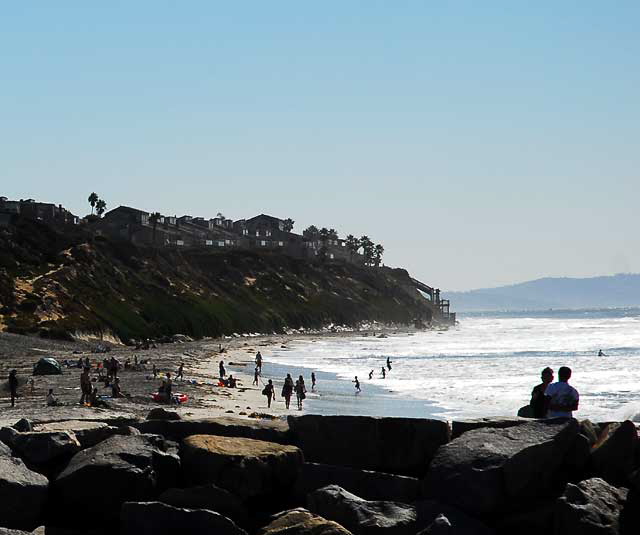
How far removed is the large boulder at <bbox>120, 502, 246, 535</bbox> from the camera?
9992 millimetres

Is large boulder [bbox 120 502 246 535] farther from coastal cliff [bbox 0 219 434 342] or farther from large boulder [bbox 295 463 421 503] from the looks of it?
coastal cliff [bbox 0 219 434 342]

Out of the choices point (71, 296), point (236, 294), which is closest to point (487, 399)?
point (71, 296)

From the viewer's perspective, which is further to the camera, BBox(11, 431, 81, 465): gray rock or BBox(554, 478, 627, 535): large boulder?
BBox(11, 431, 81, 465): gray rock

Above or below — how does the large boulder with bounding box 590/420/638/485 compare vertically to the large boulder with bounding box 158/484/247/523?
above

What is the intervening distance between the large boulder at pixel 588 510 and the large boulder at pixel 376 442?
2.01m

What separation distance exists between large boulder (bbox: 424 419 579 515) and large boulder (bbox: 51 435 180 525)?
294 cm

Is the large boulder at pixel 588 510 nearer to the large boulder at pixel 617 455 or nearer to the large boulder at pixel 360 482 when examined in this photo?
the large boulder at pixel 617 455

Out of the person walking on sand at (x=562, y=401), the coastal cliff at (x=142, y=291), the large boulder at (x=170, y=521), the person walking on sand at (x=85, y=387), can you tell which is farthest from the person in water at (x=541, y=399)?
the coastal cliff at (x=142, y=291)

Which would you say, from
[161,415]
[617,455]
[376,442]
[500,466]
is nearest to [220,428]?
[161,415]

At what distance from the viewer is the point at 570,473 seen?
10883mm

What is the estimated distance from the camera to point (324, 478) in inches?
438

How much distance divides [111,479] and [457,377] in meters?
55.6

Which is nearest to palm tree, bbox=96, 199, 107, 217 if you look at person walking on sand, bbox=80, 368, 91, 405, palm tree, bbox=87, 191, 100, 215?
palm tree, bbox=87, 191, 100, 215

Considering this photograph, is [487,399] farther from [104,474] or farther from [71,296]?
[71,296]
